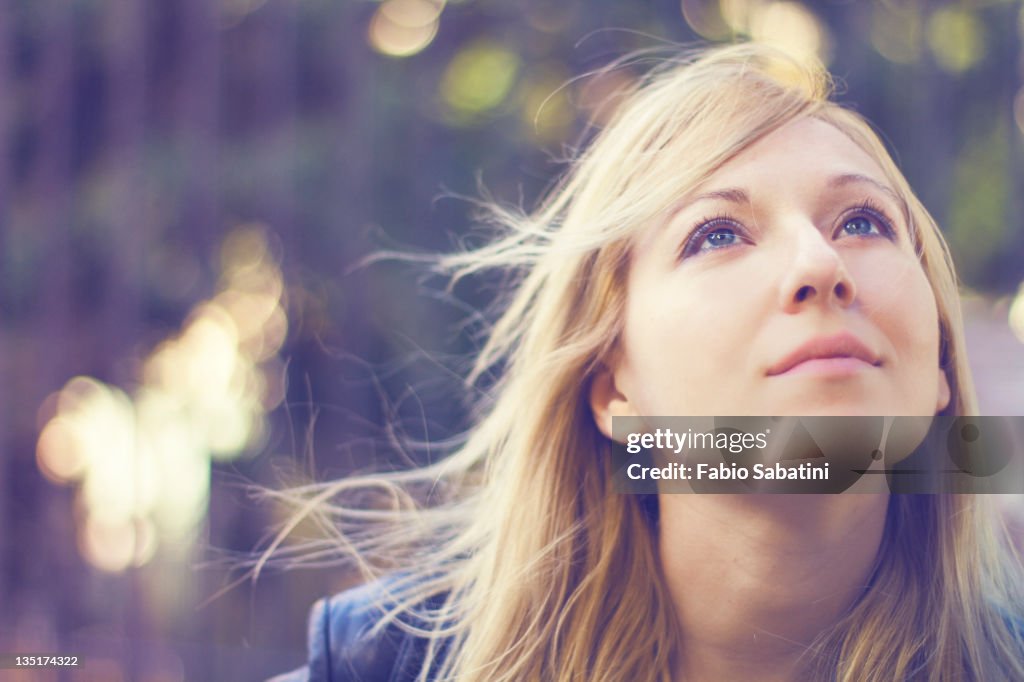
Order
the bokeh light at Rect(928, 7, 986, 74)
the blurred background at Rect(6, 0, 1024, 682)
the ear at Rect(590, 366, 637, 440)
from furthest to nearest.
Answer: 1. the blurred background at Rect(6, 0, 1024, 682)
2. the bokeh light at Rect(928, 7, 986, 74)
3. the ear at Rect(590, 366, 637, 440)

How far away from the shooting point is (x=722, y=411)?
2.15 ft

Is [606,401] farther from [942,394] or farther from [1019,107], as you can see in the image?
[1019,107]

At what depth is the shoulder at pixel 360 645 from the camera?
81 centimetres

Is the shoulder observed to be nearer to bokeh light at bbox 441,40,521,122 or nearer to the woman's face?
the woman's face

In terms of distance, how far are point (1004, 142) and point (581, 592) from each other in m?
0.77

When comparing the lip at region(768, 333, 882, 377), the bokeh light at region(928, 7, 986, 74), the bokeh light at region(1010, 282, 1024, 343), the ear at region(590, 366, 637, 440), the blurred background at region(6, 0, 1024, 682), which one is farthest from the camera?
the blurred background at region(6, 0, 1024, 682)

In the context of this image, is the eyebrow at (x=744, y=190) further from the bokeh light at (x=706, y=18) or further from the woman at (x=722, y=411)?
the bokeh light at (x=706, y=18)

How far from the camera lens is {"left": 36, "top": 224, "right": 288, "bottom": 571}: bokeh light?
1.22m

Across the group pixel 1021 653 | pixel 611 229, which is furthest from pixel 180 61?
pixel 1021 653

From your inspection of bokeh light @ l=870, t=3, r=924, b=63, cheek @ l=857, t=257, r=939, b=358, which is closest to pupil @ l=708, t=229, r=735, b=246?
cheek @ l=857, t=257, r=939, b=358

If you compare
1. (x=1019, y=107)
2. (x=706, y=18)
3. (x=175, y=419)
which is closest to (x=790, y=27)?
(x=706, y=18)

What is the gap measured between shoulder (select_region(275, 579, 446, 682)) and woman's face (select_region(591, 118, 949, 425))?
32 centimetres

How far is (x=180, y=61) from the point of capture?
1286 mm

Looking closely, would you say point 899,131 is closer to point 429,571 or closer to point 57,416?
point 429,571
